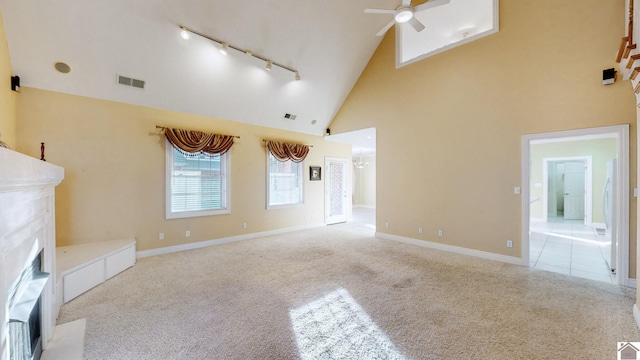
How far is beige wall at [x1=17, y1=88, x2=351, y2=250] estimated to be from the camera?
366 centimetres

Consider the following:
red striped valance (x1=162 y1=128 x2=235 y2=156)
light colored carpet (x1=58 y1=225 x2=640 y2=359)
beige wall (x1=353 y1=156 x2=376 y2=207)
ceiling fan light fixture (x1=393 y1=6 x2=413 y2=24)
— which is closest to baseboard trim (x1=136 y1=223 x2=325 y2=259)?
light colored carpet (x1=58 y1=225 x2=640 y2=359)

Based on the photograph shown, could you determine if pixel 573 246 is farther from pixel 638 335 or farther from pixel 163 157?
pixel 163 157

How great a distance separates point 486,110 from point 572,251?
305 centimetres

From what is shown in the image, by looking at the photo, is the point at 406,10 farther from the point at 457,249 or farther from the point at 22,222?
the point at 22,222

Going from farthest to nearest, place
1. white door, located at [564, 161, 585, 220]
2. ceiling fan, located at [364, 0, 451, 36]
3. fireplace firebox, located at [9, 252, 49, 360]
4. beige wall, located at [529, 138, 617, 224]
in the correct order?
1. white door, located at [564, 161, 585, 220]
2. beige wall, located at [529, 138, 617, 224]
3. ceiling fan, located at [364, 0, 451, 36]
4. fireplace firebox, located at [9, 252, 49, 360]

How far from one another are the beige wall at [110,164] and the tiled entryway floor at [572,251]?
5746 millimetres

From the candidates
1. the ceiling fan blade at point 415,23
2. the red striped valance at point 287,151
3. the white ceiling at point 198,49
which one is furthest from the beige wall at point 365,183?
the ceiling fan blade at point 415,23

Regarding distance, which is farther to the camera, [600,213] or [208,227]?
[600,213]

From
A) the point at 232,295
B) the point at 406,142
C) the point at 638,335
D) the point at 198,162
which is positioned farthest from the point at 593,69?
the point at 198,162

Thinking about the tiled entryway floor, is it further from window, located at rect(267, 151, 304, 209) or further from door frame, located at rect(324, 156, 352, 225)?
window, located at rect(267, 151, 304, 209)

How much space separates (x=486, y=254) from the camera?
4246mm

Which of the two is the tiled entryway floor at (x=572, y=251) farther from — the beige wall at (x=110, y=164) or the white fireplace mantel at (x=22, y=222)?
the beige wall at (x=110, y=164)

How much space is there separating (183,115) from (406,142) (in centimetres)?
448

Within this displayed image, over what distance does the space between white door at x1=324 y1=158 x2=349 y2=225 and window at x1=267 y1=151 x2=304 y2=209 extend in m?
0.92
